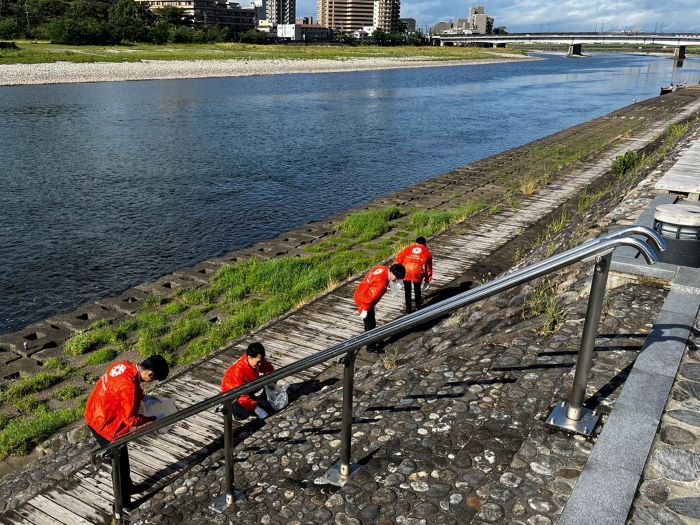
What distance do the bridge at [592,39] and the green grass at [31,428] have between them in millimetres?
149340

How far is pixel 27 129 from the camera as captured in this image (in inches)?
1539

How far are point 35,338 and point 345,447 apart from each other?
989 cm

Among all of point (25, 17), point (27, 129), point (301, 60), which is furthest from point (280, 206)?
point (25, 17)

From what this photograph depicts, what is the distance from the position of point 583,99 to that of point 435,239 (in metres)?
61.3

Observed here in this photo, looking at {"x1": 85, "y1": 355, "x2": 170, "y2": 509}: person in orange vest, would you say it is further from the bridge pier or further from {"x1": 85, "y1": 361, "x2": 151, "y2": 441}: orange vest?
the bridge pier

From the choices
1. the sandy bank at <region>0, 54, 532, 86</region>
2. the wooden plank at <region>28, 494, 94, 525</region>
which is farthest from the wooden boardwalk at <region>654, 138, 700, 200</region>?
the sandy bank at <region>0, 54, 532, 86</region>

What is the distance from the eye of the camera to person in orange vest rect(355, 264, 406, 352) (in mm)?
10102

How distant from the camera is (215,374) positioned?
9945 millimetres

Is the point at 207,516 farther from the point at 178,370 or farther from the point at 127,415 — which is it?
the point at 178,370

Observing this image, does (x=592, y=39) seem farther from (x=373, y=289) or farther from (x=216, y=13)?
(x=373, y=289)

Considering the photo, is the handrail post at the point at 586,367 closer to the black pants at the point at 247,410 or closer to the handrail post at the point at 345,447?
the handrail post at the point at 345,447

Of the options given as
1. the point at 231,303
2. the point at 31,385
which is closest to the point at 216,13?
the point at 231,303

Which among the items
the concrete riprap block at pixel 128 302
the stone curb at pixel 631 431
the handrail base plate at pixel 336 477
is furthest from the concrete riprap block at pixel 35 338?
the stone curb at pixel 631 431

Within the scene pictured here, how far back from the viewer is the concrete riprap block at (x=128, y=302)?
A: 13883 millimetres
